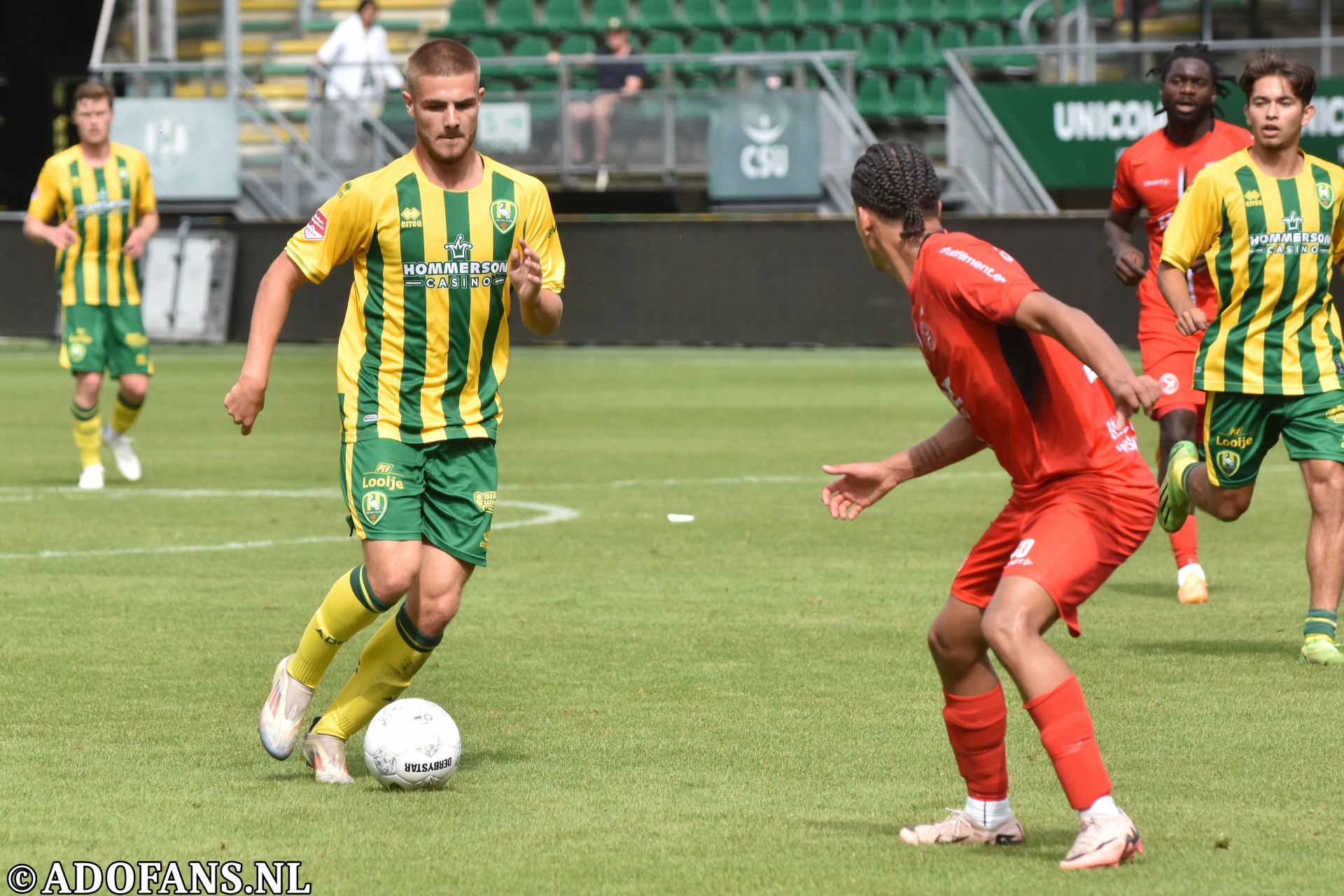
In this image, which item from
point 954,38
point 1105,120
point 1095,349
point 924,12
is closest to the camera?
point 1095,349

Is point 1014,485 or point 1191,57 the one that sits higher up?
point 1191,57

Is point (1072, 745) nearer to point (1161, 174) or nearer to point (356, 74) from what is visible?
point (1161, 174)

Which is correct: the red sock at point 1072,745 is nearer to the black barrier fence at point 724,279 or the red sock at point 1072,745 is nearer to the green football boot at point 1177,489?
the green football boot at point 1177,489

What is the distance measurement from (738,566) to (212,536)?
2.80 metres

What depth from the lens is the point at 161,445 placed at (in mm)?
15094

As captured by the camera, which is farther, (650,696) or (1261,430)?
(1261,430)

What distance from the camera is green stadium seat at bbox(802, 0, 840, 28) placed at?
27703mm

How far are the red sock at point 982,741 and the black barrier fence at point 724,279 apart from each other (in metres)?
17.6

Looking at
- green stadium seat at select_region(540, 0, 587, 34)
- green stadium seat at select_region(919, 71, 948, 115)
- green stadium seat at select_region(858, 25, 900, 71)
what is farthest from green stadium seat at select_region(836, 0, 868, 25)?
green stadium seat at select_region(540, 0, 587, 34)

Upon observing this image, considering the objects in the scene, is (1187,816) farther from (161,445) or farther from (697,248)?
(697,248)

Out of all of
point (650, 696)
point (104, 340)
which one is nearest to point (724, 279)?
point (104, 340)

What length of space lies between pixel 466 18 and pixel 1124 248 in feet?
71.8

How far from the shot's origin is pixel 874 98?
84.5 ft

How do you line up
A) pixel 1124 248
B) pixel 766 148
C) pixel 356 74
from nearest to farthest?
pixel 1124 248
pixel 766 148
pixel 356 74
